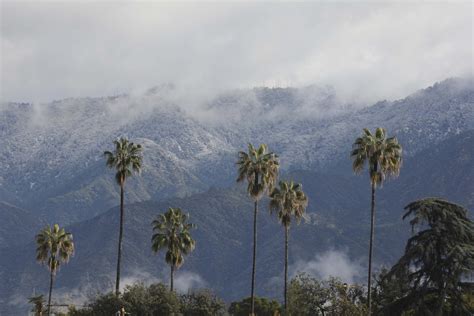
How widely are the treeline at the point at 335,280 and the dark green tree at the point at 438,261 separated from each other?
82 millimetres

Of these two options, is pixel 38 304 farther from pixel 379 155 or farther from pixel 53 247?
pixel 379 155

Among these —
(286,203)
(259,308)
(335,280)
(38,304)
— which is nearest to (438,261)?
(286,203)

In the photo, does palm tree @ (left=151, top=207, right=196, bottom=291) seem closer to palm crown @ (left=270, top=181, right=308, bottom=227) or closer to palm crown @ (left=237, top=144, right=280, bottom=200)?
palm crown @ (left=270, top=181, right=308, bottom=227)

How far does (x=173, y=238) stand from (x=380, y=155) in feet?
114

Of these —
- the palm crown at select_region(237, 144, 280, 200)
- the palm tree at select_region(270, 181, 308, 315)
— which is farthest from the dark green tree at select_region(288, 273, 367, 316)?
the palm crown at select_region(237, 144, 280, 200)

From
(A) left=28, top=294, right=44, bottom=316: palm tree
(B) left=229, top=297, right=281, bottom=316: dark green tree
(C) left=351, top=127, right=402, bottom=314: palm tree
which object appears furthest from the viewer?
(B) left=229, top=297, right=281, bottom=316: dark green tree

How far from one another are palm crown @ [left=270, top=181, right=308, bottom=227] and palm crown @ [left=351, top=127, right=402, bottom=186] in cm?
1663

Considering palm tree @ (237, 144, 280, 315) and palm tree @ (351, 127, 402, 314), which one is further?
palm tree @ (237, 144, 280, 315)

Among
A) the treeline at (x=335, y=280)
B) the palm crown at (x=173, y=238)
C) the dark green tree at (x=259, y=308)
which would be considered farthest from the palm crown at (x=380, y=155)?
the dark green tree at (x=259, y=308)

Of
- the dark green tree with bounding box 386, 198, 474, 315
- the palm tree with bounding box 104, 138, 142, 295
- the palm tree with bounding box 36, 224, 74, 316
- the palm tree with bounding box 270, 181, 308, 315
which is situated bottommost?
the dark green tree with bounding box 386, 198, 474, 315

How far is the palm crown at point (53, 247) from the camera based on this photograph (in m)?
123

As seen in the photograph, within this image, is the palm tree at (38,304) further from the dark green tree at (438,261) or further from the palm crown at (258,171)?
the dark green tree at (438,261)

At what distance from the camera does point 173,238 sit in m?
123

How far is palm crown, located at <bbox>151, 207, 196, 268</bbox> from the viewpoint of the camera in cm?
12225
